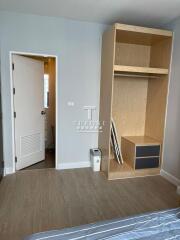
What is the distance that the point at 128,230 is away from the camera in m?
1.16

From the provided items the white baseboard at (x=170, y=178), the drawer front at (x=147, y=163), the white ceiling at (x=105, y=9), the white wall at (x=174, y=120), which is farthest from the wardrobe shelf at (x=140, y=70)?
the white baseboard at (x=170, y=178)

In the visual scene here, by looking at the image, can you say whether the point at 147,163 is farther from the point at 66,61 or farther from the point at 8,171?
the point at 8,171

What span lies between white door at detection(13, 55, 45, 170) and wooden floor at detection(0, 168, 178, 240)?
0.43m

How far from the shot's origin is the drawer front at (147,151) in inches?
127

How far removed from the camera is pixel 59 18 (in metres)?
3.18

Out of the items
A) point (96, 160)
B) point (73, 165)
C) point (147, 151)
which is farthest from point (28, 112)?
point (147, 151)

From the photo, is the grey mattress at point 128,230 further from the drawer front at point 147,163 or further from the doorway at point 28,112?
the doorway at point 28,112

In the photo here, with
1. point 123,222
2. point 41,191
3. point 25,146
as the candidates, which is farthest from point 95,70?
point 123,222

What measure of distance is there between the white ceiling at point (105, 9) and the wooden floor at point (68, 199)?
9.03 ft

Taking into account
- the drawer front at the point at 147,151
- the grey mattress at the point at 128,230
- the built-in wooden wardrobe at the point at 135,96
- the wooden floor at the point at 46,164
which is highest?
the built-in wooden wardrobe at the point at 135,96

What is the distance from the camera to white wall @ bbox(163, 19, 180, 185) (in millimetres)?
2992

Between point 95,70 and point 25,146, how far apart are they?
1.99 m

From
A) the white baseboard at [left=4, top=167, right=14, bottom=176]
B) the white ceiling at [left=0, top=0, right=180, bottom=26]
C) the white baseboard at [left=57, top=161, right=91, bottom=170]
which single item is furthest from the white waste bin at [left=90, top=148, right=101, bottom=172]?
the white ceiling at [left=0, top=0, right=180, bottom=26]

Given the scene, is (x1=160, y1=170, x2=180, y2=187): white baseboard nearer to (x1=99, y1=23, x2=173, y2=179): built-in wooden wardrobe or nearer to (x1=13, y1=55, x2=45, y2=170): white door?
(x1=99, y1=23, x2=173, y2=179): built-in wooden wardrobe
